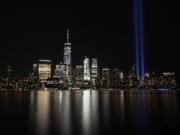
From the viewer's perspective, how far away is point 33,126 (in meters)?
22.5

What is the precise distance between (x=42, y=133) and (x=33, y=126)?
3.38 m

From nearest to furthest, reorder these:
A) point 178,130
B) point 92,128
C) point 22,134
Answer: point 22,134, point 178,130, point 92,128

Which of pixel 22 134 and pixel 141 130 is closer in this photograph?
pixel 22 134

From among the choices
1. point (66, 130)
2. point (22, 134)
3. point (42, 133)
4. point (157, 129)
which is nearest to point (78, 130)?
point (66, 130)

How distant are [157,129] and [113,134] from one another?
376cm

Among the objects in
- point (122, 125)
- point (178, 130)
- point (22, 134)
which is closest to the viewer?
point (22, 134)

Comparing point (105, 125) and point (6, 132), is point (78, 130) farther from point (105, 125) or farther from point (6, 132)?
point (6, 132)

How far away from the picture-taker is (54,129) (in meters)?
21.2

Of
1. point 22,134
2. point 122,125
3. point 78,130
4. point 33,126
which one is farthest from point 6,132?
point 122,125

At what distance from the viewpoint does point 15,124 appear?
2300 cm

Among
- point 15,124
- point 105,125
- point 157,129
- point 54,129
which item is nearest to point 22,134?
point 54,129

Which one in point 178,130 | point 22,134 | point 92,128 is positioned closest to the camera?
point 22,134

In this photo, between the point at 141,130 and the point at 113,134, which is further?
the point at 141,130

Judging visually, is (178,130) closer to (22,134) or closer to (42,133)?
(42,133)
